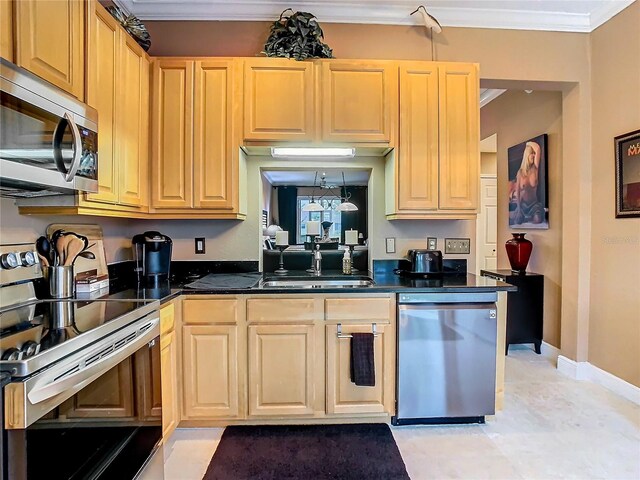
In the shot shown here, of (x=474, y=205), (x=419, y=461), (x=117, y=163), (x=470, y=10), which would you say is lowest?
(x=419, y=461)

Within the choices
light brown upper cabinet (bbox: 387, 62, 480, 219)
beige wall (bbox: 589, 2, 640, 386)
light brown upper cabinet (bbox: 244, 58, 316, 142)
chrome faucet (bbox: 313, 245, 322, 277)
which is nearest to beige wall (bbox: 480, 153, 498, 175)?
beige wall (bbox: 589, 2, 640, 386)

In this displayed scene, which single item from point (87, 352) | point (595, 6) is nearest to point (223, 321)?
point (87, 352)

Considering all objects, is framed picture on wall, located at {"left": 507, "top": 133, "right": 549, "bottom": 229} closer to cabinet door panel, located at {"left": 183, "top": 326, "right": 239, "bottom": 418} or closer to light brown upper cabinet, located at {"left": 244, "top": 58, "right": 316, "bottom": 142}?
light brown upper cabinet, located at {"left": 244, "top": 58, "right": 316, "bottom": 142}

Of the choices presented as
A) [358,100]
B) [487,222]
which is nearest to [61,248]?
[358,100]

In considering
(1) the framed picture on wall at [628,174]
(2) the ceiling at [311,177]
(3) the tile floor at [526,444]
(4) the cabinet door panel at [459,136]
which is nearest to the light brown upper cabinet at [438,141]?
(4) the cabinet door panel at [459,136]

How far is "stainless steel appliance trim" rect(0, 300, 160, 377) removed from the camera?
100 centimetres

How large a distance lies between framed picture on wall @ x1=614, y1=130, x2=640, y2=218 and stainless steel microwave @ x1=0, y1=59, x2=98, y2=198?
340 cm

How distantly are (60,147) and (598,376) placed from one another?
12.8ft

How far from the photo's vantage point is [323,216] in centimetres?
313

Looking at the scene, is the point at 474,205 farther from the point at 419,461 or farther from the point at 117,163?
the point at 117,163

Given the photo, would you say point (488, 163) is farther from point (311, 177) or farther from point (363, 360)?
point (363, 360)

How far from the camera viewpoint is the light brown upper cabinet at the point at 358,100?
2414 mm

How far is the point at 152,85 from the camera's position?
7.83ft

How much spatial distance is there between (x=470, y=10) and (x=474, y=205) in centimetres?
150
